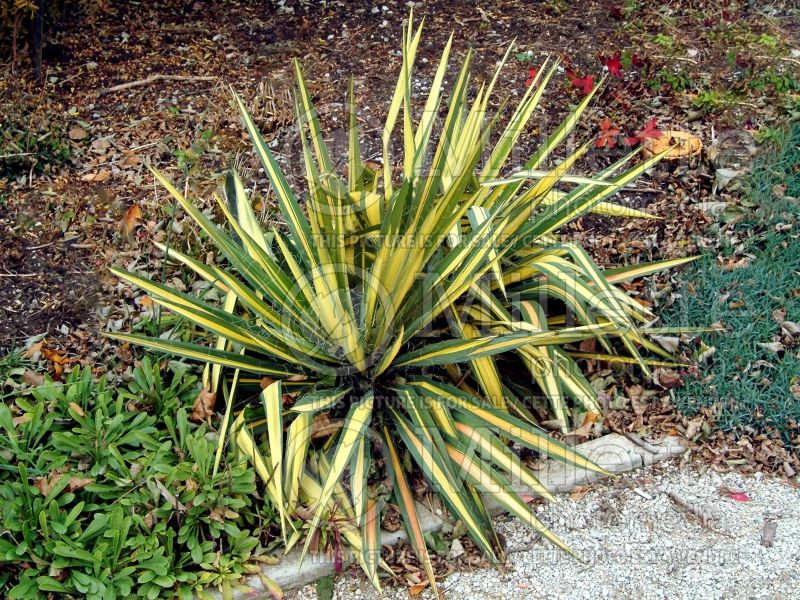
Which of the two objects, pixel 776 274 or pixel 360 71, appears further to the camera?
A: pixel 360 71

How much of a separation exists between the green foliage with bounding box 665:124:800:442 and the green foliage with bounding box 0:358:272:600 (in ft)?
5.87

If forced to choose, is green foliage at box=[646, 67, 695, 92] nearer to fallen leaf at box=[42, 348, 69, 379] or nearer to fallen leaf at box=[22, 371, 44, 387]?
fallen leaf at box=[42, 348, 69, 379]

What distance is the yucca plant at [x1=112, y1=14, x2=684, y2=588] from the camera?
2.66 meters

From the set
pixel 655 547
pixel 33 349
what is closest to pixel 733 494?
pixel 655 547

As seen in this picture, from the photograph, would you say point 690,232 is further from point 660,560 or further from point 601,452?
point 660,560

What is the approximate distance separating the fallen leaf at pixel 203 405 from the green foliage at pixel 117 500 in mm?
44

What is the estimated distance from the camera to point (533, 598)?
2691 millimetres

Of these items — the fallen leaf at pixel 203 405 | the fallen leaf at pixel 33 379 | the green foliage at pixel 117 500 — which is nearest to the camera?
the green foliage at pixel 117 500

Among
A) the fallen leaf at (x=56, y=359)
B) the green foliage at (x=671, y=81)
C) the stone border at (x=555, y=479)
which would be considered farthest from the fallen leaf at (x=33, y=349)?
the green foliage at (x=671, y=81)

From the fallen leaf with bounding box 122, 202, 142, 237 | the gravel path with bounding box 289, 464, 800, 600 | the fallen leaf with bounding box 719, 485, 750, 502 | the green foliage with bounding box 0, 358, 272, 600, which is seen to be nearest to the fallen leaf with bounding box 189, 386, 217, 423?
the green foliage with bounding box 0, 358, 272, 600

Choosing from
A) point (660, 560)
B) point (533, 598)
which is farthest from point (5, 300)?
point (660, 560)

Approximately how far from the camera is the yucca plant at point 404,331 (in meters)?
2.66

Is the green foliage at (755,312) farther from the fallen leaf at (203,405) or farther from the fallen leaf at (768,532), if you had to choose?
the fallen leaf at (203,405)

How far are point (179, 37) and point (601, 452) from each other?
3344 mm
